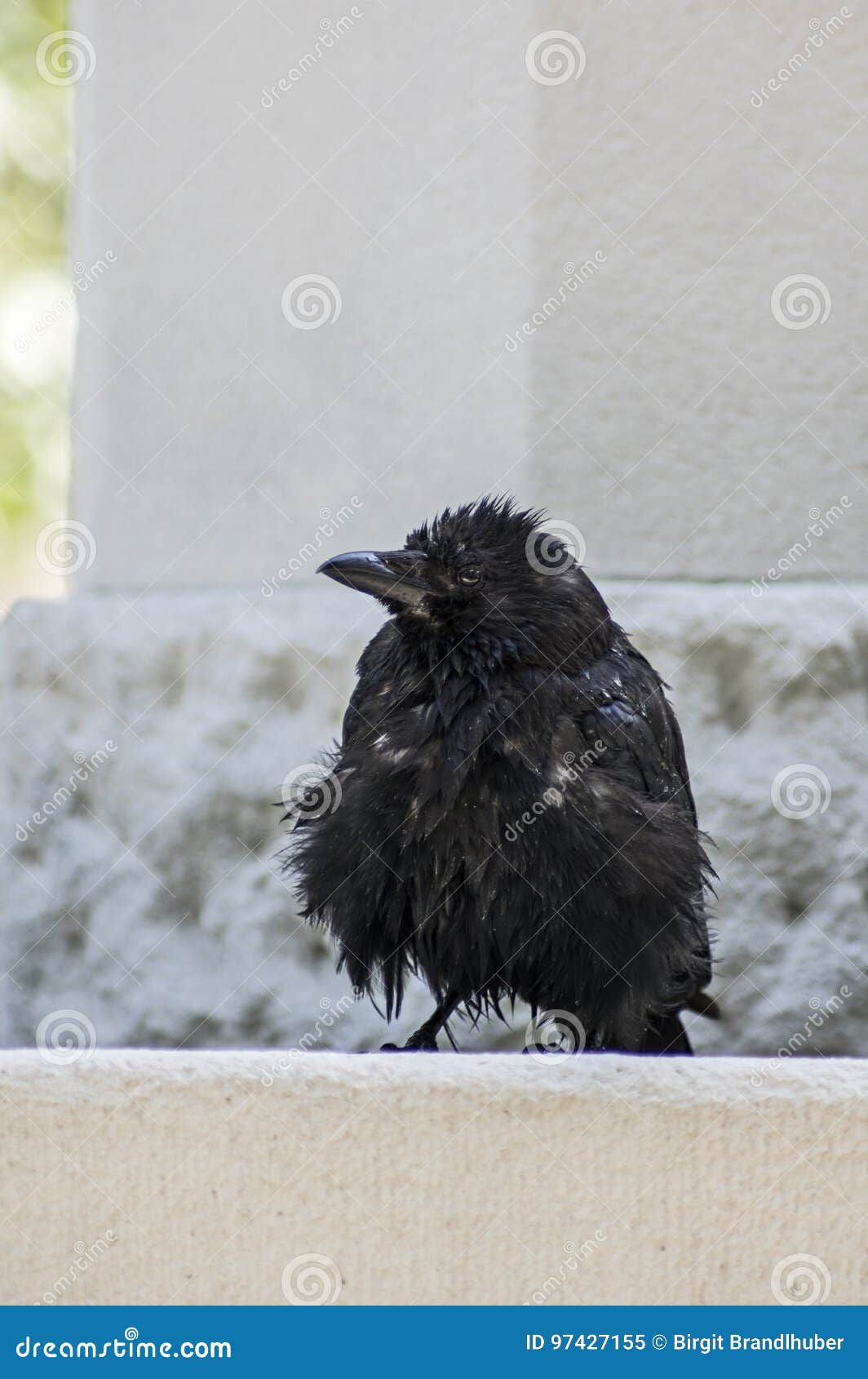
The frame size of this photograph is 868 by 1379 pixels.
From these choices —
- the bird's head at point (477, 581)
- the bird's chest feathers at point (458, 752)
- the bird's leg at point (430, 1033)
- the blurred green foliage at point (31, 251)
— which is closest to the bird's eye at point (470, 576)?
the bird's head at point (477, 581)

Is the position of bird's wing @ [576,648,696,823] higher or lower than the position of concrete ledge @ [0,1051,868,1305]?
higher

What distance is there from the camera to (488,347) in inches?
165

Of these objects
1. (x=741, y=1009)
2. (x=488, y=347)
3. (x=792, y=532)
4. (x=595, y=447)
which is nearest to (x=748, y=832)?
(x=741, y=1009)

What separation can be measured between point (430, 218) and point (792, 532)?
52.9 inches

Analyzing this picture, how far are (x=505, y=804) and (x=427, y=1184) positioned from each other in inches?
36.7

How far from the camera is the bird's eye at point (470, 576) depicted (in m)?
3.43

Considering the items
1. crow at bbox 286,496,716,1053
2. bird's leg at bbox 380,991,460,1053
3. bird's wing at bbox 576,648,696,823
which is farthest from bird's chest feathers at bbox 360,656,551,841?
bird's leg at bbox 380,991,460,1053

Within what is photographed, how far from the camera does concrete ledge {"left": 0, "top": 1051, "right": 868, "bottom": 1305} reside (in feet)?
7.88

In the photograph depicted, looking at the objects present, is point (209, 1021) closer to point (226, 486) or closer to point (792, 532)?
point (226, 486)

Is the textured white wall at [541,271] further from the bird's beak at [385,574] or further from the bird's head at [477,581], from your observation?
the bird's beak at [385,574]

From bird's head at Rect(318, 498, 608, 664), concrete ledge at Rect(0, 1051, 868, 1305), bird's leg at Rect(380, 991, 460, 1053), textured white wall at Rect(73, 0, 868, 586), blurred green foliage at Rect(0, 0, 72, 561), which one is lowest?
concrete ledge at Rect(0, 1051, 868, 1305)

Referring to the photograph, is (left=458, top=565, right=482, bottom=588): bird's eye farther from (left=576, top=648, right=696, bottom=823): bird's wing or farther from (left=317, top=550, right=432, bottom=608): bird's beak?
(left=576, top=648, right=696, bottom=823): bird's wing

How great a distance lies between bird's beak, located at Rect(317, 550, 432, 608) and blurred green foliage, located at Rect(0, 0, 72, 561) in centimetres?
563

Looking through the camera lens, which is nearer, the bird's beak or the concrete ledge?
the concrete ledge
